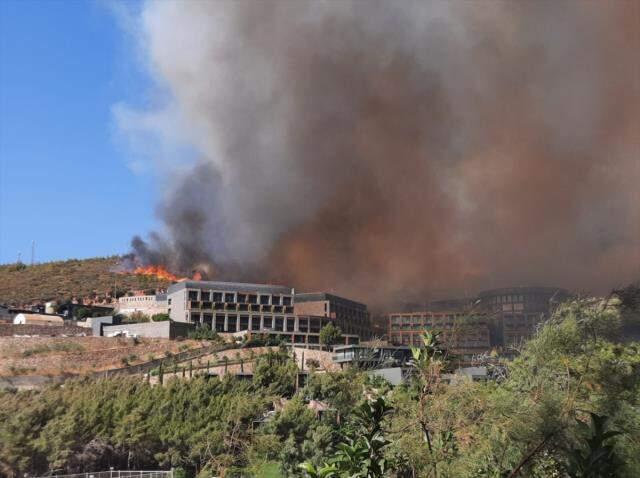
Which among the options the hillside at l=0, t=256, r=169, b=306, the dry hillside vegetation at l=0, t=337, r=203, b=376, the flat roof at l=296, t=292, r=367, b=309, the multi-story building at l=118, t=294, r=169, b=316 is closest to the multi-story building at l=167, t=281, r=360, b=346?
the multi-story building at l=118, t=294, r=169, b=316

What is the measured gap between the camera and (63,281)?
15712 centimetres

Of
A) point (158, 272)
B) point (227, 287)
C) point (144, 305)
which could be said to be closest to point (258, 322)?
point (227, 287)

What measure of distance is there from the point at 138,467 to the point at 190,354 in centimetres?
3849

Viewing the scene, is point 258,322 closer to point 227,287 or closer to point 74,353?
point 227,287

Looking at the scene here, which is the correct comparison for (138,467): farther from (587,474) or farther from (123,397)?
(587,474)

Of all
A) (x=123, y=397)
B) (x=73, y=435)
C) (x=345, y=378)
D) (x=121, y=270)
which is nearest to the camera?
(x=73, y=435)

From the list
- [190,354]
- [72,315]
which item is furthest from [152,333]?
[72,315]

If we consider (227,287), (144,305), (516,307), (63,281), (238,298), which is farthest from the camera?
(63,281)

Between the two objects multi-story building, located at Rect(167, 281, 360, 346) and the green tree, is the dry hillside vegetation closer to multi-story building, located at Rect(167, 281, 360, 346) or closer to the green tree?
multi-story building, located at Rect(167, 281, 360, 346)

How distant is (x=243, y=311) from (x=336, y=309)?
58.0 ft

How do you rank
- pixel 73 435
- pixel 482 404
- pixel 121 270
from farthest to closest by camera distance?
pixel 121 270 → pixel 73 435 → pixel 482 404

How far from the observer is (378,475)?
859 inches

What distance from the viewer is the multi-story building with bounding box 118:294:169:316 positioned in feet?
410

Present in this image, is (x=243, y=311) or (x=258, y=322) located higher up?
(x=243, y=311)
